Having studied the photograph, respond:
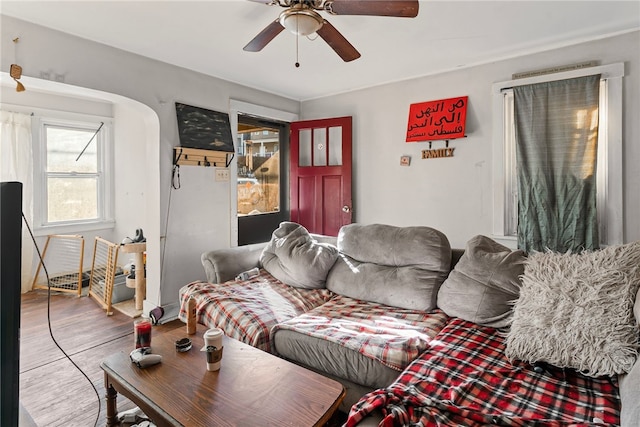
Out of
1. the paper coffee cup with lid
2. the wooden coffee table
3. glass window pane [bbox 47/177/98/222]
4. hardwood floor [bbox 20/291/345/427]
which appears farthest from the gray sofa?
glass window pane [bbox 47/177/98/222]

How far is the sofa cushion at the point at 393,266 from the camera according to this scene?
2.29m

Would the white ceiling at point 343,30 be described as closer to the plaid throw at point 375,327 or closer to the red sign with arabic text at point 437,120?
the red sign with arabic text at point 437,120

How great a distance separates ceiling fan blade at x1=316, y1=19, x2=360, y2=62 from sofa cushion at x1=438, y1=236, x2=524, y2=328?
4.85 ft

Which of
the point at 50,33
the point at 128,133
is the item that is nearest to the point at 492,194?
the point at 50,33

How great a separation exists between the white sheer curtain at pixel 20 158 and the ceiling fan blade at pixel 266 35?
3449 mm

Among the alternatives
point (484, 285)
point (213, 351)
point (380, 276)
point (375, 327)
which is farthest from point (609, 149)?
point (213, 351)

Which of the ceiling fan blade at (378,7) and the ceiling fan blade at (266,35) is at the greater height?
the ceiling fan blade at (266,35)

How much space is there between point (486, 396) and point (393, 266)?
125 cm

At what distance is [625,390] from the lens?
1.14 m

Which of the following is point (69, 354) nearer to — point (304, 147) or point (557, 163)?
point (304, 147)

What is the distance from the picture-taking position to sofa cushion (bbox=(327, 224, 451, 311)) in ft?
7.53

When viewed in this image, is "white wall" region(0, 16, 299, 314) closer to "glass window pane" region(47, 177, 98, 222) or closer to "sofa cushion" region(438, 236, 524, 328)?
"glass window pane" region(47, 177, 98, 222)

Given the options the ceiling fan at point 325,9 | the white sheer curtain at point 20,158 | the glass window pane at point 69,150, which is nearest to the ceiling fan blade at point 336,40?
the ceiling fan at point 325,9

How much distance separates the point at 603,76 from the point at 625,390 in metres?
2.56
